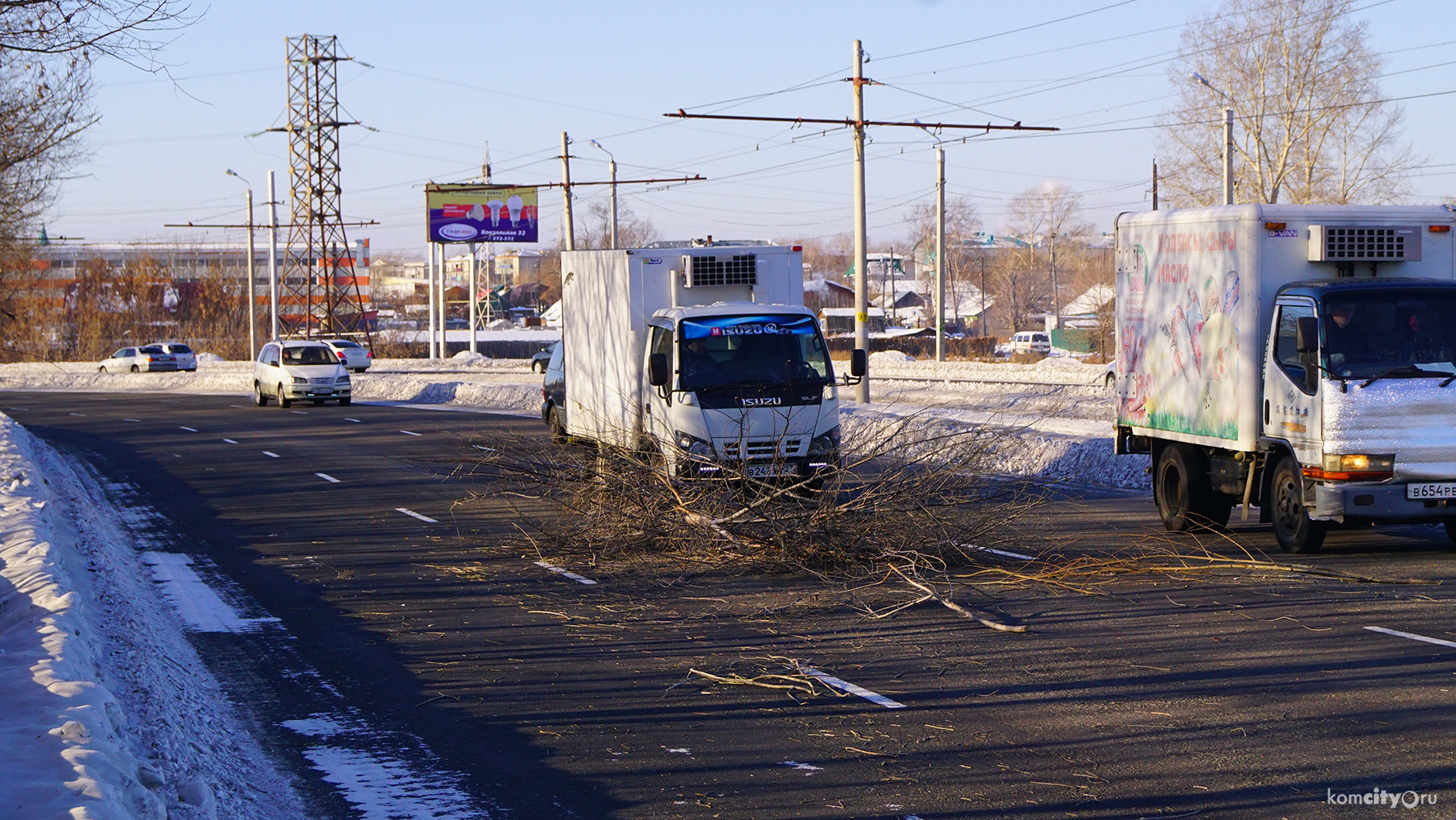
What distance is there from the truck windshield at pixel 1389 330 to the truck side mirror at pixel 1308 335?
97mm

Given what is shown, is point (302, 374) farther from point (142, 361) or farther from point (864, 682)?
point (864, 682)

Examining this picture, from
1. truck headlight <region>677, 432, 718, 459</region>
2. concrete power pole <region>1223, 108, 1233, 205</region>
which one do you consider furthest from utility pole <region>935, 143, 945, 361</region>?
truck headlight <region>677, 432, 718, 459</region>

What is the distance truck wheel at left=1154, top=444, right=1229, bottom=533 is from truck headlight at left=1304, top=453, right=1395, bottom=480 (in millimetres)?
2169

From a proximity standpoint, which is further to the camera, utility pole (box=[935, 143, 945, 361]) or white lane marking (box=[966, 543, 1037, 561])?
utility pole (box=[935, 143, 945, 361])

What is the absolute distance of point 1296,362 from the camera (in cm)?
1186

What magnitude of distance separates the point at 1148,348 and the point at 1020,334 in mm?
66725

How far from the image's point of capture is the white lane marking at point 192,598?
9.81 meters

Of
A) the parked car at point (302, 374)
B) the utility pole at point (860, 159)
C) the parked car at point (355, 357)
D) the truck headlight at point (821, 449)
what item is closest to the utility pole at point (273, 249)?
the parked car at point (355, 357)

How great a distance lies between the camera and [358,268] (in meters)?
142

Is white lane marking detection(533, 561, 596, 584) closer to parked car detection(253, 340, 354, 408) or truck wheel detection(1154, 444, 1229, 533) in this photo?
truck wheel detection(1154, 444, 1229, 533)

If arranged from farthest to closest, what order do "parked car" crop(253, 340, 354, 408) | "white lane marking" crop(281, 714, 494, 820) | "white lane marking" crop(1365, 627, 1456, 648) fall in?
"parked car" crop(253, 340, 354, 408) → "white lane marking" crop(1365, 627, 1456, 648) → "white lane marking" crop(281, 714, 494, 820)

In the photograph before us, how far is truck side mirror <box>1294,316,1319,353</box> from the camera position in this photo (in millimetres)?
11508

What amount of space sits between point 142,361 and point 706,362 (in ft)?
172

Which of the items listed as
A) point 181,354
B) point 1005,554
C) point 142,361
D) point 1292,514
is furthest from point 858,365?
point 181,354
